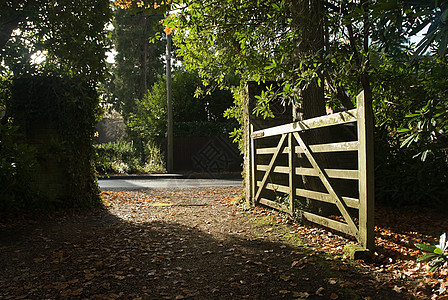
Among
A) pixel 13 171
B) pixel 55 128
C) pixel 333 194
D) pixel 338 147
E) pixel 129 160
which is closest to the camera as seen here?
pixel 338 147

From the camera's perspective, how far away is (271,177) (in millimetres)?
7426

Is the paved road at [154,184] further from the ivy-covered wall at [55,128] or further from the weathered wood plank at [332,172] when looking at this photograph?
the weathered wood plank at [332,172]

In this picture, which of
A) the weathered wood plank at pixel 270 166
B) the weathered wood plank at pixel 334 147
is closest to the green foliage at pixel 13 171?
the weathered wood plank at pixel 270 166

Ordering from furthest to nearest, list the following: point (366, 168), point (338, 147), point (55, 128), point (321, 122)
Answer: point (55, 128) → point (321, 122) → point (338, 147) → point (366, 168)

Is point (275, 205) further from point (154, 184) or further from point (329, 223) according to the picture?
point (154, 184)

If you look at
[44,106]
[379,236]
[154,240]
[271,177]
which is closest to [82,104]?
[44,106]

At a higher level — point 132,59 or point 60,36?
point 132,59

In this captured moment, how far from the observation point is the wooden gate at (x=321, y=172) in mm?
4219

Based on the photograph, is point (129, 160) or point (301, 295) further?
point (129, 160)

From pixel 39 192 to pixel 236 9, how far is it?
488 centimetres

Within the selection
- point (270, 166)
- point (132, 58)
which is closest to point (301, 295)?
point (270, 166)

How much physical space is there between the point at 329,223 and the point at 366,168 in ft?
4.32

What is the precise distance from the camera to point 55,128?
24.1 feet

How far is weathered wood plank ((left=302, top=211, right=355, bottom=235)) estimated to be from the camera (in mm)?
4766
